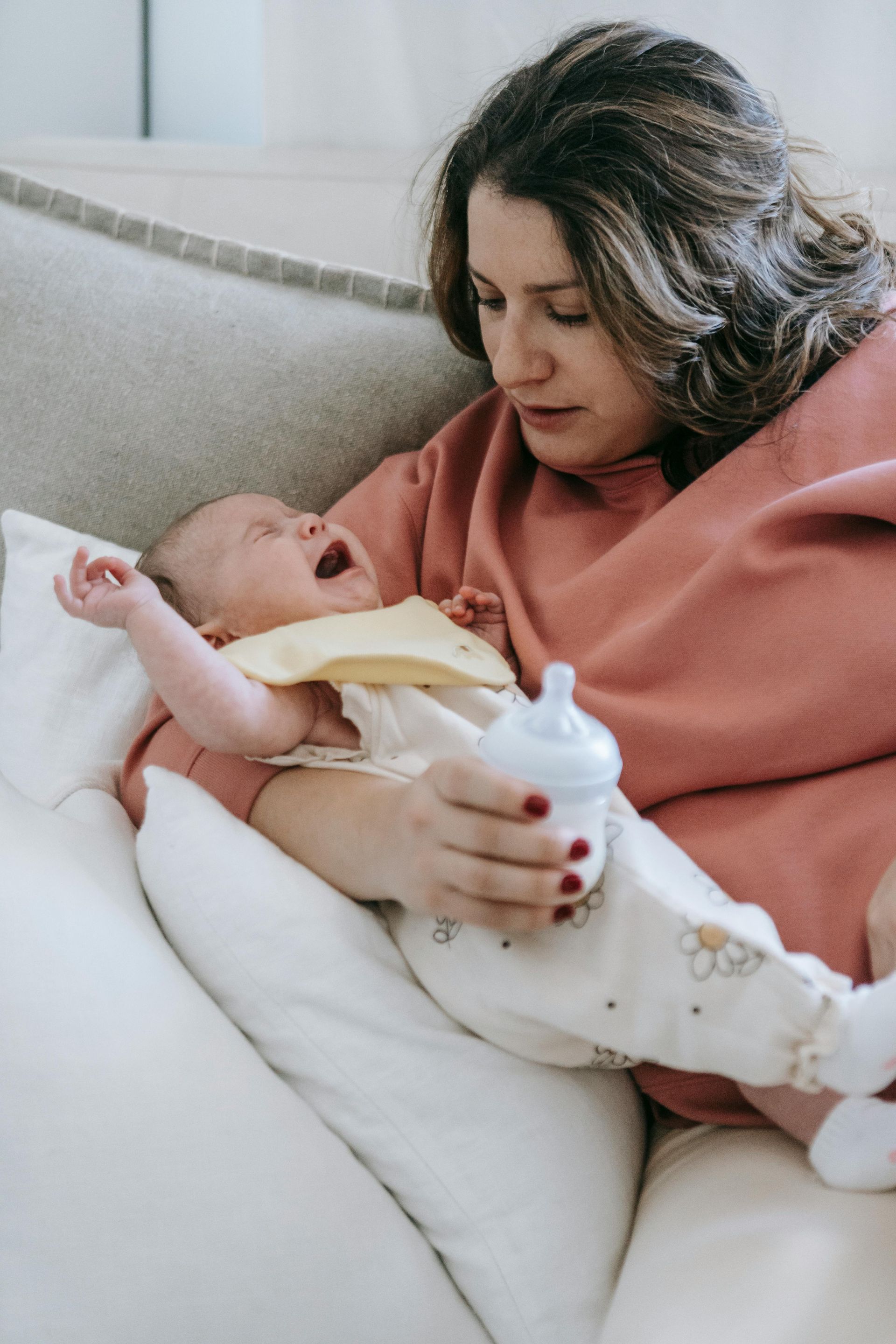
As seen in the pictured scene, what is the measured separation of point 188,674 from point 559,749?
36 centimetres

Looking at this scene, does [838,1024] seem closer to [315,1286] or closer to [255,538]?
[315,1286]

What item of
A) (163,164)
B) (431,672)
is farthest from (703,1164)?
(163,164)

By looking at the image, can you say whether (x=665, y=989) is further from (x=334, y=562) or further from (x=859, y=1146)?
(x=334, y=562)

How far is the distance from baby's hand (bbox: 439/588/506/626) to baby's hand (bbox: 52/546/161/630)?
0.98 ft

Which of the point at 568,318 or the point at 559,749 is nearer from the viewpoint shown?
the point at 559,749

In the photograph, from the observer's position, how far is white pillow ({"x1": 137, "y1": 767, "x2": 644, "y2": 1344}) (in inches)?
31.1

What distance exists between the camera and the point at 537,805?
684 millimetres

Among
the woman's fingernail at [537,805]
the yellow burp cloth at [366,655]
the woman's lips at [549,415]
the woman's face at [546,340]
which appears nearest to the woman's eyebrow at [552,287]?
the woman's face at [546,340]

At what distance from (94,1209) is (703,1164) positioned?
471mm

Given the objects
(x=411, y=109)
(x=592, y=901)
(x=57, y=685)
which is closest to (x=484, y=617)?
(x=592, y=901)

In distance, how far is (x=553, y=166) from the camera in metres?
1.00

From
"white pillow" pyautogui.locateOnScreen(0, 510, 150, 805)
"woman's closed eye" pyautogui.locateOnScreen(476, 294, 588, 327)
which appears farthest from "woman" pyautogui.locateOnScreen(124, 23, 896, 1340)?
"white pillow" pyautogui.locateOnScreen(0, 510, 150, 805)

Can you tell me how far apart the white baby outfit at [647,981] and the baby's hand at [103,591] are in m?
0.27

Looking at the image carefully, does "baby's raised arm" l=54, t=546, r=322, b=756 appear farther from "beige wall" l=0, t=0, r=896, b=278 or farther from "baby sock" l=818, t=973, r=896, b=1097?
"beige wall" l=0, t=0, r=896, b=278
